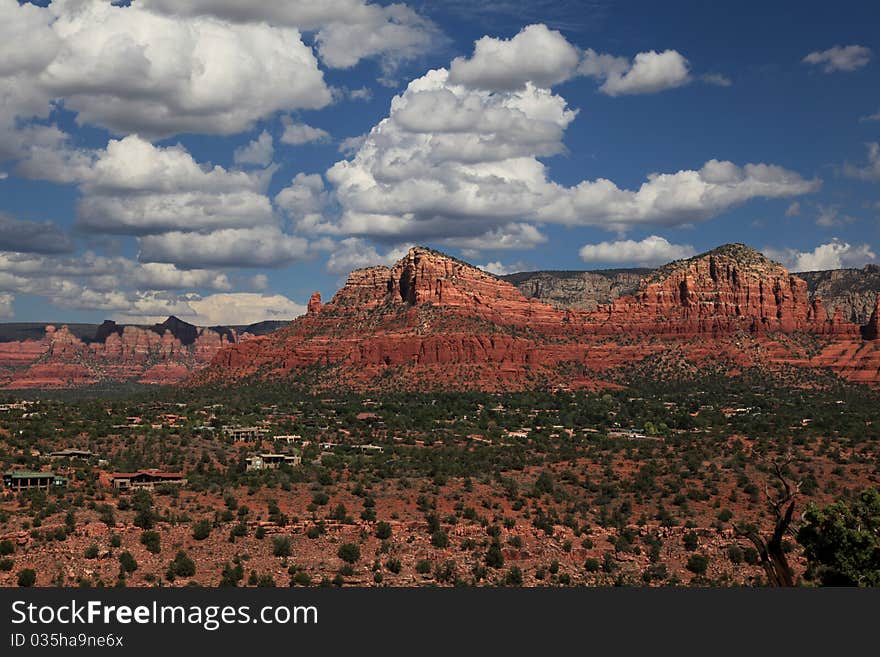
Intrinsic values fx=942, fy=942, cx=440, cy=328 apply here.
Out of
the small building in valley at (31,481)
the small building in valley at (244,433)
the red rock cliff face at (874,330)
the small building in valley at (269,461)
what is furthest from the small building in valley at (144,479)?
the red rock cliff face at (874,330)

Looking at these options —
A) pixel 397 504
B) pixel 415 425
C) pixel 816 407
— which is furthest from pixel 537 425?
pixel 397 504

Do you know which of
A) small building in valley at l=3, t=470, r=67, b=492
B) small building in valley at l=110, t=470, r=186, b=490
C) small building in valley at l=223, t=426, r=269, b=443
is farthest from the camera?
small building in valley at l=223, t=426, r=269, b=443

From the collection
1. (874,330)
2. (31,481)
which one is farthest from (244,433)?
(874,330)

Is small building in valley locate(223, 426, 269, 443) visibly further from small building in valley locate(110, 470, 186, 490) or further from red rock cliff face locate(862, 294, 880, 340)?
red rock cliff face locate(862, 294, 880, 340)

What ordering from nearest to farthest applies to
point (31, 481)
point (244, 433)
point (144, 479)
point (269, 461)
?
point (31, 481) → point (144, 479) → point (269, 461) → point (244, 433)

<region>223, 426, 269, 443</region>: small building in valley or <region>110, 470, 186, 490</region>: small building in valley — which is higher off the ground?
<region>223, 426, 269, 443</region>: small building in valley

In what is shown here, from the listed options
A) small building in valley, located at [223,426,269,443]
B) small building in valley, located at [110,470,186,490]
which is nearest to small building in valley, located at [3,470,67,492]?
small building in valley, located at [110,470,186,490]

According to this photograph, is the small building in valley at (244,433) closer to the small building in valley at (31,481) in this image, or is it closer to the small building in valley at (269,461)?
the small building in valley at (269,461)

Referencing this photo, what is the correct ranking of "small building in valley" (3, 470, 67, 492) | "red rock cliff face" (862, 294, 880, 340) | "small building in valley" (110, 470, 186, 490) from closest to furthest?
"small building in valley" (3, 470, 67, 492) < "small building in valley" (110, 470, 186, 490) < "red rock cliff face" (862, 294, 880, 340)

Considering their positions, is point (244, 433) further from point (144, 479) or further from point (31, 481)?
point (31, 481)

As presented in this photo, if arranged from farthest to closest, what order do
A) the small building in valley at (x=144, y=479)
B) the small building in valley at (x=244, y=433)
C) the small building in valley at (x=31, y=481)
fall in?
the small building in valley at (x=244, y=433), the small building in valley at (x=144, y=479), the small building in valley at (x=31, y=481)

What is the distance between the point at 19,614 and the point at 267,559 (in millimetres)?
21489

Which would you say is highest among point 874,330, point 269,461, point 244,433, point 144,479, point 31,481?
point 874,330

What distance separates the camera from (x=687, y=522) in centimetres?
5512
